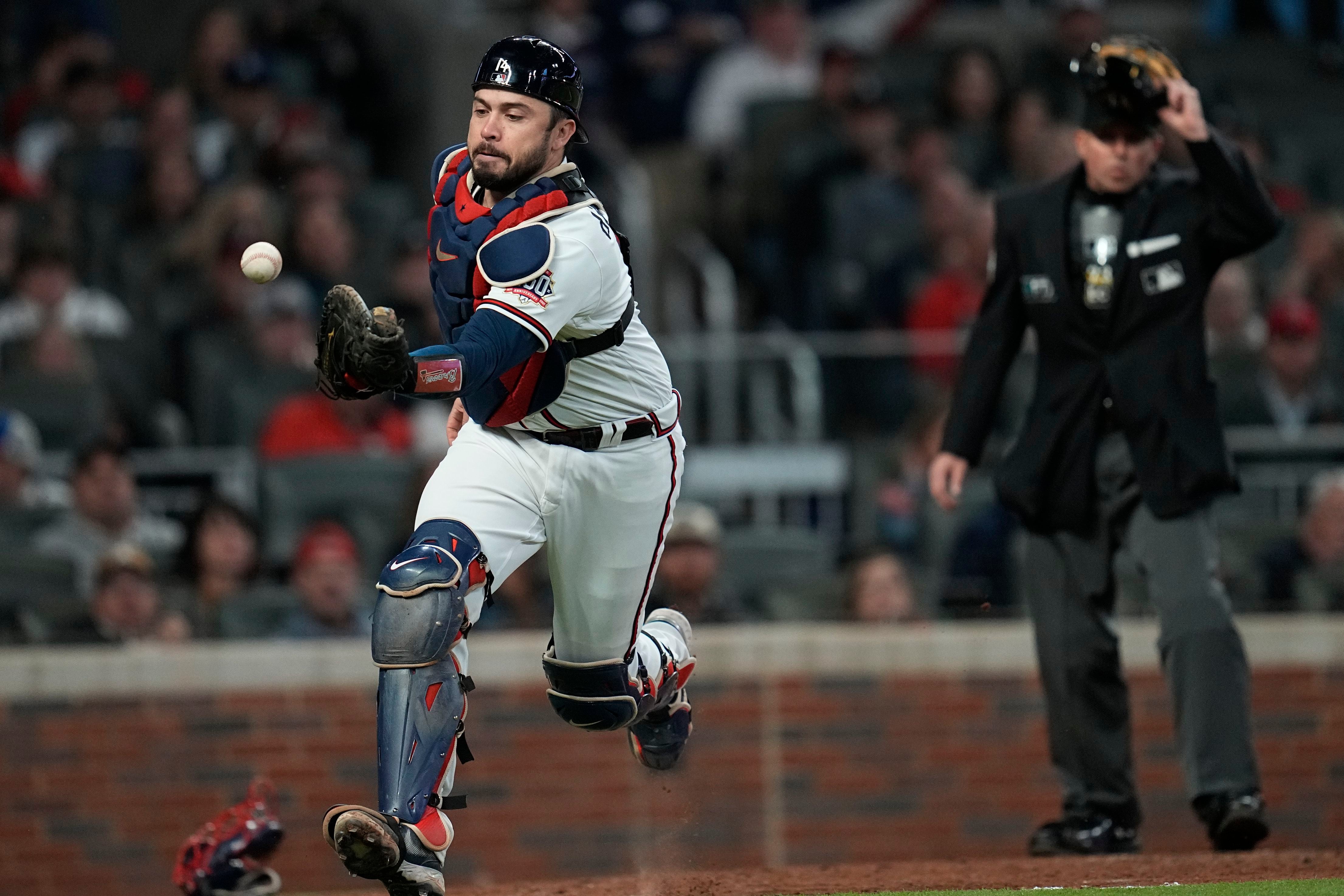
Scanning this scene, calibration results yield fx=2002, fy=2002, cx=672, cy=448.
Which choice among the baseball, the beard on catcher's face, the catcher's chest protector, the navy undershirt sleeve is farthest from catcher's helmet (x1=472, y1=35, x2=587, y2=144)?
the baseball

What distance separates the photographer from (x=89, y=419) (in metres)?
9.16

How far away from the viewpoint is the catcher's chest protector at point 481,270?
15.7 feet

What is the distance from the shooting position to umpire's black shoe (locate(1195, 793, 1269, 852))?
5770 mm

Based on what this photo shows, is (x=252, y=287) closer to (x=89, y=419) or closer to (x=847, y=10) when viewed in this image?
(x=89, y=419)

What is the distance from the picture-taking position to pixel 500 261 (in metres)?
4.64

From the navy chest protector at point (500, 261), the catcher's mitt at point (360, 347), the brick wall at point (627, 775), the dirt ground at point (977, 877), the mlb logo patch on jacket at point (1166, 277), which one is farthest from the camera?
the brick wall at point (627, 775)

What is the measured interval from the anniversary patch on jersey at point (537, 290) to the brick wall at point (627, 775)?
3681 mm

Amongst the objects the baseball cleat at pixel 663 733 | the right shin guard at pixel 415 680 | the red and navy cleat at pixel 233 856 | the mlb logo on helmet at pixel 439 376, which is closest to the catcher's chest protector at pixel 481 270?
the mlb logo on helmet at pixel 439 376

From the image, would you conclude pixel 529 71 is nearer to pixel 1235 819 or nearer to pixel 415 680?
pixel 415 680

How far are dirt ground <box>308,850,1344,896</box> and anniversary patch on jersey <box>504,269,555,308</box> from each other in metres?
1.74

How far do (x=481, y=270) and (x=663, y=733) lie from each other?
1723 millimetres

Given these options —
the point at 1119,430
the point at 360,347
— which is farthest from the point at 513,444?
the point at 1119,430

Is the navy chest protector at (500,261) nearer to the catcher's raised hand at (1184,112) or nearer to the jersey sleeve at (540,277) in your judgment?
the jersey sleeve at (540,277)

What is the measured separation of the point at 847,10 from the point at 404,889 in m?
9.14
